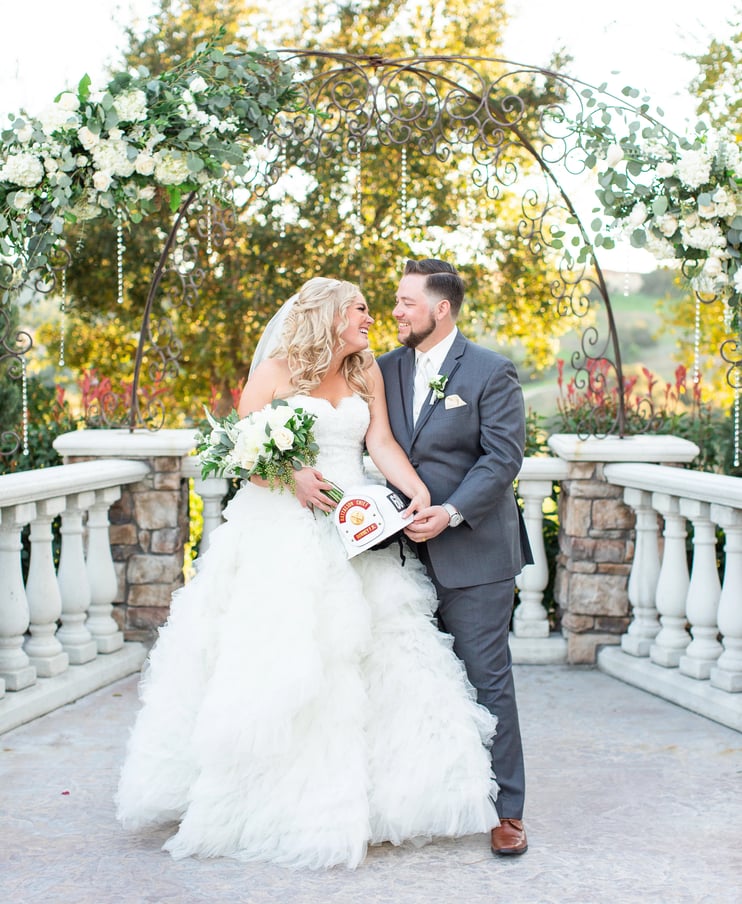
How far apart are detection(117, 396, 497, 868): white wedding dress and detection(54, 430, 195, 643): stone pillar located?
6.44ft

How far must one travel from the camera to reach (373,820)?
307 centimetres

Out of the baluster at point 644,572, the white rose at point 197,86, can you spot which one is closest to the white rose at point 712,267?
the baluster at point 644,572

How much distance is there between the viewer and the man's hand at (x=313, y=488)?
320 centimetres

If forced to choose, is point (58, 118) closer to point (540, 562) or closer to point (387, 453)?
point (387, 453)

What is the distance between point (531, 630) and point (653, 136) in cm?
251

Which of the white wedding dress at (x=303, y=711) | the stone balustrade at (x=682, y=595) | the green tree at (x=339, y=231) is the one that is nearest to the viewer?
the white wedding dress at (x=303, y=711)

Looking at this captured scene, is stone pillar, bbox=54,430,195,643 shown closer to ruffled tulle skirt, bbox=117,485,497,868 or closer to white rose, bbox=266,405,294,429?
ruffled tulle skirt, bbox=117,485,497,868

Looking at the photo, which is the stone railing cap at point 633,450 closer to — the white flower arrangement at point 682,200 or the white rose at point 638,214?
the white flower arrangement at point 682,200

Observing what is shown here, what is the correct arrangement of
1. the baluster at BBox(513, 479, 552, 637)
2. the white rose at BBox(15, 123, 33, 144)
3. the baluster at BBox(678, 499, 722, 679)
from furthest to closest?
the baluster at BBox(513, 479, 552, 637) < the baluster at BBox(678, 499, 722, 679) < the white rose at BBox(15, 123, 33, 144)

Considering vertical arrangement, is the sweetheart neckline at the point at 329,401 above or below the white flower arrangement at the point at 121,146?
below

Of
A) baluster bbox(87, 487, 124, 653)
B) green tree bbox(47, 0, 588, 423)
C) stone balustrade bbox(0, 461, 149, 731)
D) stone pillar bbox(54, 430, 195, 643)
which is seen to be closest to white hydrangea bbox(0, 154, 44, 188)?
stone balustrade bbox(0, 461, 149, 731)

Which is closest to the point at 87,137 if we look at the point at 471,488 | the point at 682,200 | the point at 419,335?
the point at 419,335

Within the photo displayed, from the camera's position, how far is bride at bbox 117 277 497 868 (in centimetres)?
302

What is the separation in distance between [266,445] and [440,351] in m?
0.69
